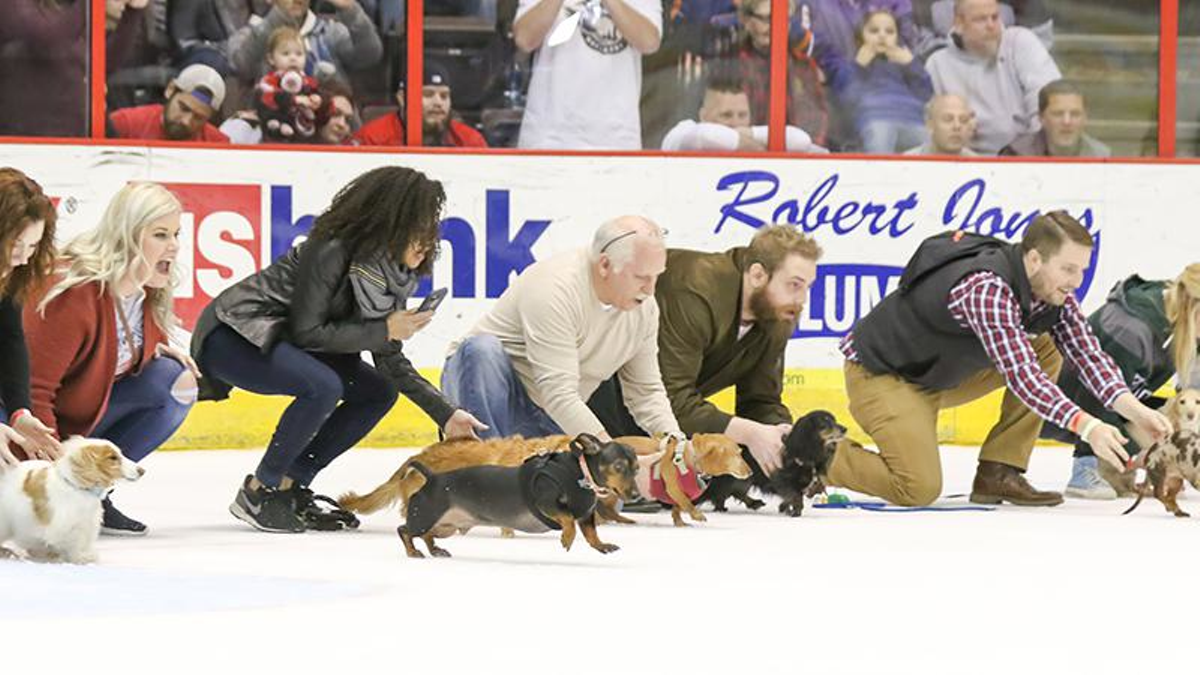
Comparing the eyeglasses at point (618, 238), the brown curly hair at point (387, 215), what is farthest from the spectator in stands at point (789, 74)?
the brown curly hair at point (387, 215)

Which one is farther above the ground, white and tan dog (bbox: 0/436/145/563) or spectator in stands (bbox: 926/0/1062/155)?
spectator in stands (bbox: 926/0/1062/155)

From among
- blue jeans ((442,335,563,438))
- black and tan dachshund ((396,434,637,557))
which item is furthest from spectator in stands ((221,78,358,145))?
black and tan dachshund ((396,434,637,557))

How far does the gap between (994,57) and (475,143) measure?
7.82ft

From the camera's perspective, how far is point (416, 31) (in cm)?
1038

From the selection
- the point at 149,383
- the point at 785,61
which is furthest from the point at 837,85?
the point at 149,383

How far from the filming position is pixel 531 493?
574 cm

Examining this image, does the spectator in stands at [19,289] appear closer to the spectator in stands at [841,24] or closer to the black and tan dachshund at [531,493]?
the black and tan dachshund at [531,493]

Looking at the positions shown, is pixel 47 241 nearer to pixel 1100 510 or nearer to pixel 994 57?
pixel 1100 510

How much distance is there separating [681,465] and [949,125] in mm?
4289

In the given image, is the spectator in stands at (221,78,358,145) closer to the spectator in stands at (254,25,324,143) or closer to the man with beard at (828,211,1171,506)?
the spectator in stands at (254,25,324,143)

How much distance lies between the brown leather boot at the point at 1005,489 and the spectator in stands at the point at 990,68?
3062mm

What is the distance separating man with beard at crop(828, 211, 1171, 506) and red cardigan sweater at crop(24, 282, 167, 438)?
104 inches

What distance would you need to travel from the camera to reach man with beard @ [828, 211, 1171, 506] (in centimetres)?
748

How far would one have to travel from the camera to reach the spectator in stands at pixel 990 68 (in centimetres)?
1084
